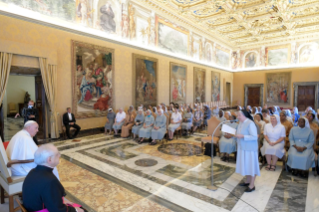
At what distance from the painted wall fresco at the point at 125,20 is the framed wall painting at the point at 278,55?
8934 mm

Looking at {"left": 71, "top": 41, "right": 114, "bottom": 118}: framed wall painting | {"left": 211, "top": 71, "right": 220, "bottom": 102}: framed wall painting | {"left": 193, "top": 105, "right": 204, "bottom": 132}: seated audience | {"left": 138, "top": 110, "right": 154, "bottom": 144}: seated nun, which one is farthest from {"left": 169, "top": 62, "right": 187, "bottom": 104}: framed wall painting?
{"left": 138, "top": 110, "right": 154, "bottom": 144}: seated nun

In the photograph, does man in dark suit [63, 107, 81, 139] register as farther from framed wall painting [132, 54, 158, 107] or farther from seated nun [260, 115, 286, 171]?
seated nun [260, 115, 286, 171]

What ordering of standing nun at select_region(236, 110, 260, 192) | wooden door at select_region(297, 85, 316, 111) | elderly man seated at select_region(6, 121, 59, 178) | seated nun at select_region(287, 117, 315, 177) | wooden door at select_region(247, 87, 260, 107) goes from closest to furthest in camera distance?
1. elderly man seated at select_region(6, 121, 59, 178)
2. standing nun at select_region(236, 110, 260, 192)
3. seated nun at select_region(287, 117, 315, 177)
4. wooden door at select_region(297, 85, 316, 111)
5. wooden door at select_region(247, 87, 260, 107)

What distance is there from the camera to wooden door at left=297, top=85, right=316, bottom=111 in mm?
18016

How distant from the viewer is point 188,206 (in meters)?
3.28

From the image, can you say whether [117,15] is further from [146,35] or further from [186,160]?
[186,160]

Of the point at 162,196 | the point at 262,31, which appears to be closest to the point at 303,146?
the point at 162,196

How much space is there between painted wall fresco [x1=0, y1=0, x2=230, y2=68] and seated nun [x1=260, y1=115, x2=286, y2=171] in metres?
8.75

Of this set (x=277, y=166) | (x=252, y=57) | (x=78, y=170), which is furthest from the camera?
(x=252, y=57)

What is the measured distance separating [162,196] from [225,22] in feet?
48.3

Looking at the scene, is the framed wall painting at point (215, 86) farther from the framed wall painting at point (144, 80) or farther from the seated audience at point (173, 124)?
the seated audience at point (173, 124)

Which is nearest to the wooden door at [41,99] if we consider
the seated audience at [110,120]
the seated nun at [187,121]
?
the seated audience at [110,120]

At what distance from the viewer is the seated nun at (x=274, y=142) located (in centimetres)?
489

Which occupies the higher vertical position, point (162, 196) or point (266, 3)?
point (266, 3)
